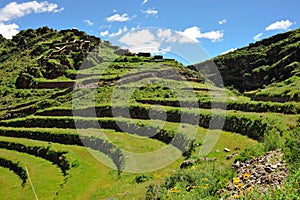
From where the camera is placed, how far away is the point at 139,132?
1570 inches

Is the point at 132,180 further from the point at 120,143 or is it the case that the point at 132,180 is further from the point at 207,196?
the point at 207,196

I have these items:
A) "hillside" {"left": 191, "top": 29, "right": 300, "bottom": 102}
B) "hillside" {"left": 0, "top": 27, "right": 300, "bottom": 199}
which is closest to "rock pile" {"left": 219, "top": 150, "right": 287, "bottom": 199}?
"hillside" {"left": 0, "top": 27, "right": 300, "bottom": 199}

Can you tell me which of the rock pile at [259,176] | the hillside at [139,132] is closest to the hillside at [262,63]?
the hillside at [139,132]

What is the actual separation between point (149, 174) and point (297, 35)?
63.6 meters

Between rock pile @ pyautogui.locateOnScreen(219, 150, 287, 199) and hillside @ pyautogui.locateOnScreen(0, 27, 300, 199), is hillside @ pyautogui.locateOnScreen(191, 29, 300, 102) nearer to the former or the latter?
hillside @ pyautogui.locateOnScreen(0, 27, 300, 199)

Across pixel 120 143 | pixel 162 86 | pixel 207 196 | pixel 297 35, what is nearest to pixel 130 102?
pixel 162 86

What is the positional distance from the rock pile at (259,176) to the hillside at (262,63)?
48.8 metres

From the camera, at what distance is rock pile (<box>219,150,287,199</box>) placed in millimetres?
10357

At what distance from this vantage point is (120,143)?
117ft

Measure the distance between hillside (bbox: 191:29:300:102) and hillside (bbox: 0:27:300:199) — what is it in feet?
2.21

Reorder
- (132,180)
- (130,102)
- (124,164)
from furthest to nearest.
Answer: (130,102) < (124,164) < (132,180)

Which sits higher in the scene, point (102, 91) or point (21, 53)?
point (21, 53)

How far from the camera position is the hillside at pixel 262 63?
68.8 m

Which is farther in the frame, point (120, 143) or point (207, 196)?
point (120, 143)
